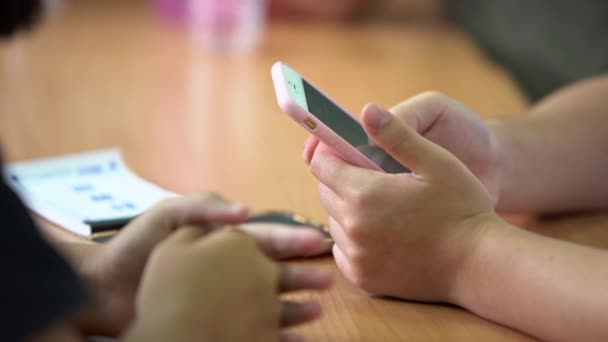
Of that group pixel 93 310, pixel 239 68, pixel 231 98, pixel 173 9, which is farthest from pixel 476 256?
pixel 173 9

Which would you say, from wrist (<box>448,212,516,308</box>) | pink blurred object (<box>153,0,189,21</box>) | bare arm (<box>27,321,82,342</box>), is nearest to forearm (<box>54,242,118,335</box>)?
bare arm (<box>27,321,82,342</box>)

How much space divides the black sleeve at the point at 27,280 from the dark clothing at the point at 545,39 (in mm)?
908

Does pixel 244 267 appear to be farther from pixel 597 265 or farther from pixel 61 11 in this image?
pixel 61 11

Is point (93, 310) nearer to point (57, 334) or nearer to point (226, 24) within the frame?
point (57, 334)

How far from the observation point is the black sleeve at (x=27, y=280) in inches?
14.5

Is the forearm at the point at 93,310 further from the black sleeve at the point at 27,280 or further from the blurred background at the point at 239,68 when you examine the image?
the blurred background at the point at 239,68

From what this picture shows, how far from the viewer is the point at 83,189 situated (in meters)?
0.81

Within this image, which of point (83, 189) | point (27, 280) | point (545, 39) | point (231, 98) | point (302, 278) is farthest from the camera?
point (545, 39)

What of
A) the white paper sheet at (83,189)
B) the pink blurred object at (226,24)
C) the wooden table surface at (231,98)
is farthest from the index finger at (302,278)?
the pink blurred object at (226,24)

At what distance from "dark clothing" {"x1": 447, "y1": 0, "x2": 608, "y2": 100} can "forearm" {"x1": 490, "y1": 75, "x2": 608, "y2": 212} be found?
279mm

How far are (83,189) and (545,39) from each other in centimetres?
81

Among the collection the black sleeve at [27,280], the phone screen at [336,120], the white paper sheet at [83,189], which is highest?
the phone screen at [336,120]

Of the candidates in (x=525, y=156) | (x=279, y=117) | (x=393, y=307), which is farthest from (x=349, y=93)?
(x=393, y=307)

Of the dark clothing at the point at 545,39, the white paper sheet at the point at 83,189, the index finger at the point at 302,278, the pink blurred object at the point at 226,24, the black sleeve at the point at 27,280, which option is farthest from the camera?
the pink blurred object at the point at 226,24
